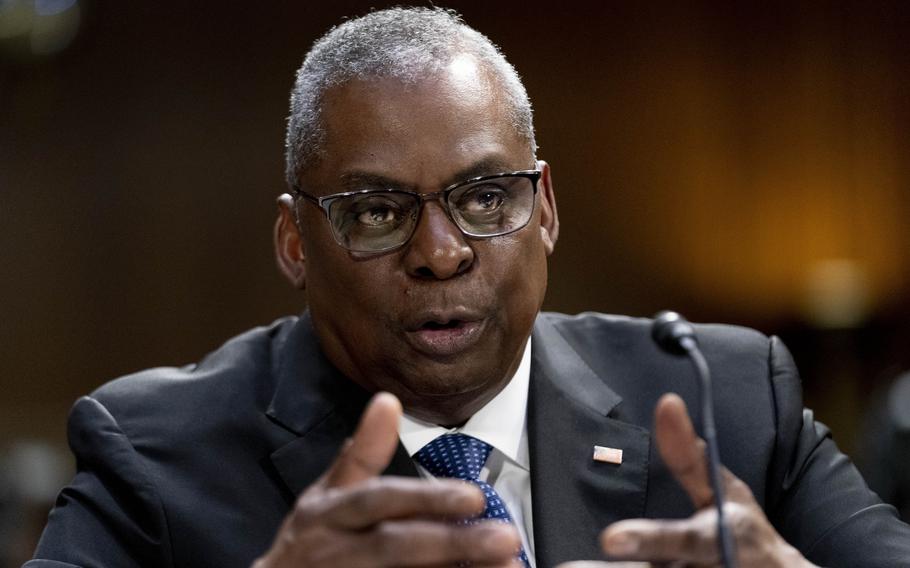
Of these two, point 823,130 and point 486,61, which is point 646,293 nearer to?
point 823,130

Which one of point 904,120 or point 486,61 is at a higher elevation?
point 486,61

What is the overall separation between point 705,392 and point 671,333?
0.12 m

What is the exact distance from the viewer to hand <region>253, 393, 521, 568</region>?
132 cm

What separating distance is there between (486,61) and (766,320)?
309 centimetres

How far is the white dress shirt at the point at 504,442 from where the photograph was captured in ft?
6.57

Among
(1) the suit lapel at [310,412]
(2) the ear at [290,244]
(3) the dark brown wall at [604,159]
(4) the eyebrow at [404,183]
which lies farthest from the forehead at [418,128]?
(3) the dark brown wall at [604,159]

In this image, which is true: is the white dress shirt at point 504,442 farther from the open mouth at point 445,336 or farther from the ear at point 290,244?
the ear at point 290,244

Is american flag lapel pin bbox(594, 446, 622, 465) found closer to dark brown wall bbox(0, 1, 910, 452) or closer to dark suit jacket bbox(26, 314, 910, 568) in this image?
dark suit jacket bbox(26, 314, 910, 568)

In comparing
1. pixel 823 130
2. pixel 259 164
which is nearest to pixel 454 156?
pixel 259 164

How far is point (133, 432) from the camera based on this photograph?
80.0 inches

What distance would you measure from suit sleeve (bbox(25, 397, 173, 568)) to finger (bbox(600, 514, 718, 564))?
2.88ft

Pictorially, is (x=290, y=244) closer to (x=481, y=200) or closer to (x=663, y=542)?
(x=481, y=200)

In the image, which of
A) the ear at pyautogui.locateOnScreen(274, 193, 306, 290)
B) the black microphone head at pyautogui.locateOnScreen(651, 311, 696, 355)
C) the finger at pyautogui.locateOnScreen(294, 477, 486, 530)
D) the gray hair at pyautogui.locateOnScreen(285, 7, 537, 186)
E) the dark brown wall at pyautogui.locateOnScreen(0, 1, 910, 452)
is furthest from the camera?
the dark brown wall at pyautogui.locateOnScreen(0, 1, 910, 452)

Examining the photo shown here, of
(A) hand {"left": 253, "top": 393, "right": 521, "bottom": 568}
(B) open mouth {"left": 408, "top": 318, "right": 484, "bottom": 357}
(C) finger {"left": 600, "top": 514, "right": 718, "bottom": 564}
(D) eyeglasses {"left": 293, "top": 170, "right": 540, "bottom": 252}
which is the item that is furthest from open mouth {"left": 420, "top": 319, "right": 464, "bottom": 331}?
(C) finger {"left": 600, "top": 514, "right": 718, "bottom": 564}
